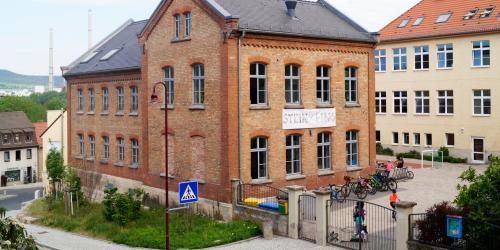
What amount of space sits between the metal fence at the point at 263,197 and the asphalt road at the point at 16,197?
36.8m

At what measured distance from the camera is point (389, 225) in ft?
73.0

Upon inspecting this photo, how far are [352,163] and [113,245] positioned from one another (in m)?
13.5

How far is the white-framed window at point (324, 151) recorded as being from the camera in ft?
96.7

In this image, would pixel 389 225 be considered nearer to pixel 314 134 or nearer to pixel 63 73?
pixel 314 134

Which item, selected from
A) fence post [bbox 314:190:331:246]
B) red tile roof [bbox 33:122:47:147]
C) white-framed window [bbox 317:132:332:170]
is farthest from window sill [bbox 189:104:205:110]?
red tile roof [bbox 33:122:47:147]

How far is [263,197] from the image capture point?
26.4m

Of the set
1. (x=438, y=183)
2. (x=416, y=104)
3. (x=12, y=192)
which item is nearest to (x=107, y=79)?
(x=438, y=183)

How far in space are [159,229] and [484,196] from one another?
1409 centimetres

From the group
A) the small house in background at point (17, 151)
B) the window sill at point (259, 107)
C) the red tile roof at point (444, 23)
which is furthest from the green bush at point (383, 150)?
the small house in background at point (17, 151)

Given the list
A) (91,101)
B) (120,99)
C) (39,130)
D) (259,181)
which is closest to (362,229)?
(259,181)

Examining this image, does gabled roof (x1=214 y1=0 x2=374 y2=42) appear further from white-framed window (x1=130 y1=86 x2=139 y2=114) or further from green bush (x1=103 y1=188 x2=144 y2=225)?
green bush (x1=103 y1=188 x2=144 y2=225)

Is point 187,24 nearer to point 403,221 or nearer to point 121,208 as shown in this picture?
point 121,208

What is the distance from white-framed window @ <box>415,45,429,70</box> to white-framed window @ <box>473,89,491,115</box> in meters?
4.98

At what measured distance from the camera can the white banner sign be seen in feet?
91.0
